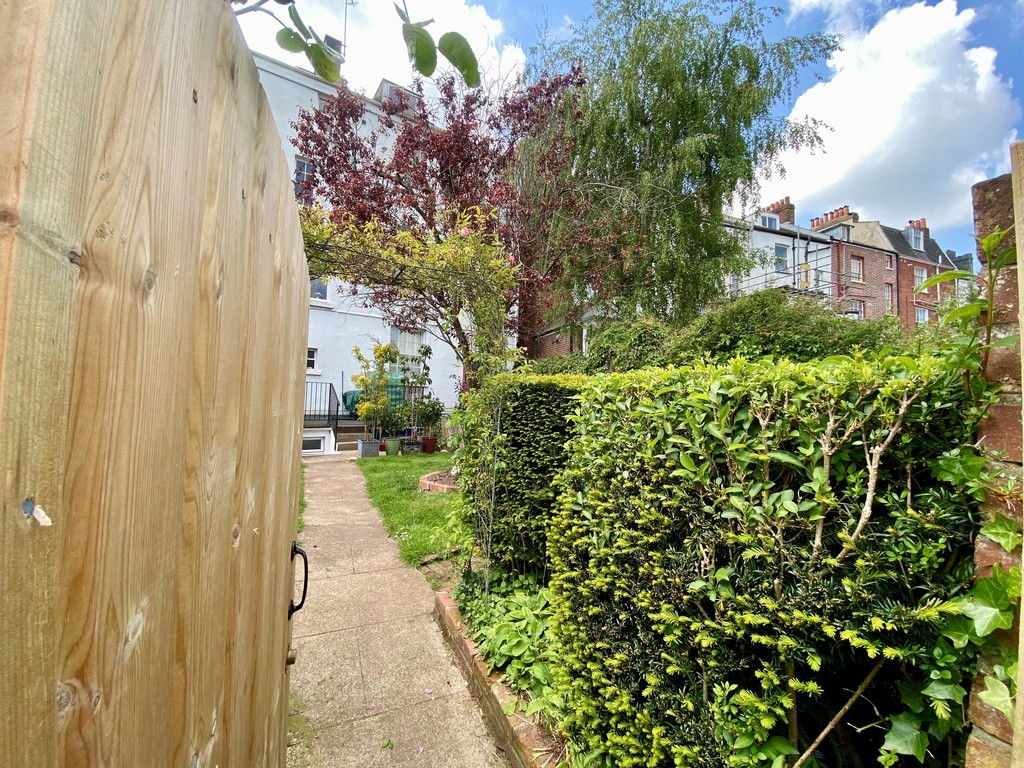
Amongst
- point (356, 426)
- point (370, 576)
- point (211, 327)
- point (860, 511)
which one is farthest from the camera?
point (356, 426)

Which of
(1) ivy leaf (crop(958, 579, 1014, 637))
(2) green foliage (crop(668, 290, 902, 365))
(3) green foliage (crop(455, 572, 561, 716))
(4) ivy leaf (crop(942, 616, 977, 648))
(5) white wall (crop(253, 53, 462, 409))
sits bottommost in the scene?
(3) green foliage (crop(455, 572, 561, 716))

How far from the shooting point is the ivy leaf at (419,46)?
103cm

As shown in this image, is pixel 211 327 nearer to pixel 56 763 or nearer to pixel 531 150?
pixel 56 763

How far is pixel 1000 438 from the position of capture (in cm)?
106

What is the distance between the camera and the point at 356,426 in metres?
13.0

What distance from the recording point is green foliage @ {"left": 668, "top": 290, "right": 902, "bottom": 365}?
431 centimetres

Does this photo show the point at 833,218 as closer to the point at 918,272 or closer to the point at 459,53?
the point at 918,272

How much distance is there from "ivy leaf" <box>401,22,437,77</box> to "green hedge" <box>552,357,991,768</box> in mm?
1302

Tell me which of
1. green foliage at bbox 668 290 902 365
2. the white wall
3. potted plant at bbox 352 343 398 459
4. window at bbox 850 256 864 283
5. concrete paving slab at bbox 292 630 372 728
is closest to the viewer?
concrete paving slab at bbox 292 630 372 728

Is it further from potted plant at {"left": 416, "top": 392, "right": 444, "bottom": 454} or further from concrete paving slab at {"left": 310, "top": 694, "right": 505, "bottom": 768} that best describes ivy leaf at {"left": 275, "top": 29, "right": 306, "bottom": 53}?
potted plant at {"left": 416, "top": 392, "right": 444, "bottom": 454}

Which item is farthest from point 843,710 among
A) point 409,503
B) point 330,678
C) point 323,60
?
point 409,503

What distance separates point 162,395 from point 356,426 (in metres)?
13.1

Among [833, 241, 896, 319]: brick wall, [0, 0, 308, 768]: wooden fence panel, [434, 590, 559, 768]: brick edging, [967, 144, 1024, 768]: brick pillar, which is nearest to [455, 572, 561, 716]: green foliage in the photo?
[434, 590, 559, 768]: brick edging

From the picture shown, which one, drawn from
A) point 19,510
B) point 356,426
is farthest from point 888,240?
point 19,510
